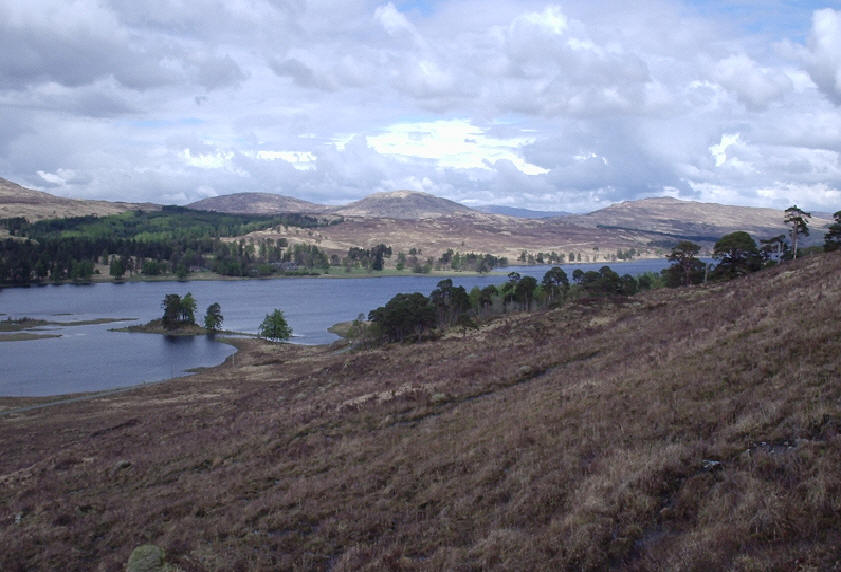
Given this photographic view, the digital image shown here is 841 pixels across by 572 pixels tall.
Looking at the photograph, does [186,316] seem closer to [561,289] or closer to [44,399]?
[44,399]

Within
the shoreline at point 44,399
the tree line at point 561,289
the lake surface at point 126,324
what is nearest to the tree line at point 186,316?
the lake surface at point 126,324

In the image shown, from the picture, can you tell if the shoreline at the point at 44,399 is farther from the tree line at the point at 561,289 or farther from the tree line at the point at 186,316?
the tree line at the point at 186,316

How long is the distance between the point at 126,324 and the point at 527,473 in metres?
126

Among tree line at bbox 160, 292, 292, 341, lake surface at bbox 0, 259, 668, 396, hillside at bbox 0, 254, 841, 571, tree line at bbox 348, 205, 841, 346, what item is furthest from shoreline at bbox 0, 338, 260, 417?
tree line at bbox 160, 292, 292, 341

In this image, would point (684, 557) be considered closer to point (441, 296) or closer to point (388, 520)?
point (388, 520)

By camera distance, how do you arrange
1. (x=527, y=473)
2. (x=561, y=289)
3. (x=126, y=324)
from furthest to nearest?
(x=126, y=324), (x=561, y=289), (x=527, y=473)

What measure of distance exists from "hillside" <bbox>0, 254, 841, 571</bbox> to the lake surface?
53.1m

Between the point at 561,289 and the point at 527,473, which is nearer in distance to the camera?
the point at 527,473

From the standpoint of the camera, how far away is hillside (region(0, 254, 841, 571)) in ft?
27.6

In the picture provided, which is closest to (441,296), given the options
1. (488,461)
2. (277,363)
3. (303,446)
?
(277,363)

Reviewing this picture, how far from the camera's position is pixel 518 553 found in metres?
8.73

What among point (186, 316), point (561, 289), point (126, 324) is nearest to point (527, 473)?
point (561, 289)

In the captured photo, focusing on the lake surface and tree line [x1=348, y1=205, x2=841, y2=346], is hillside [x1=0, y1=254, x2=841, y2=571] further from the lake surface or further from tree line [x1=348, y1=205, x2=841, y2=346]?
the lake surface

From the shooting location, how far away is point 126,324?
396 feet
